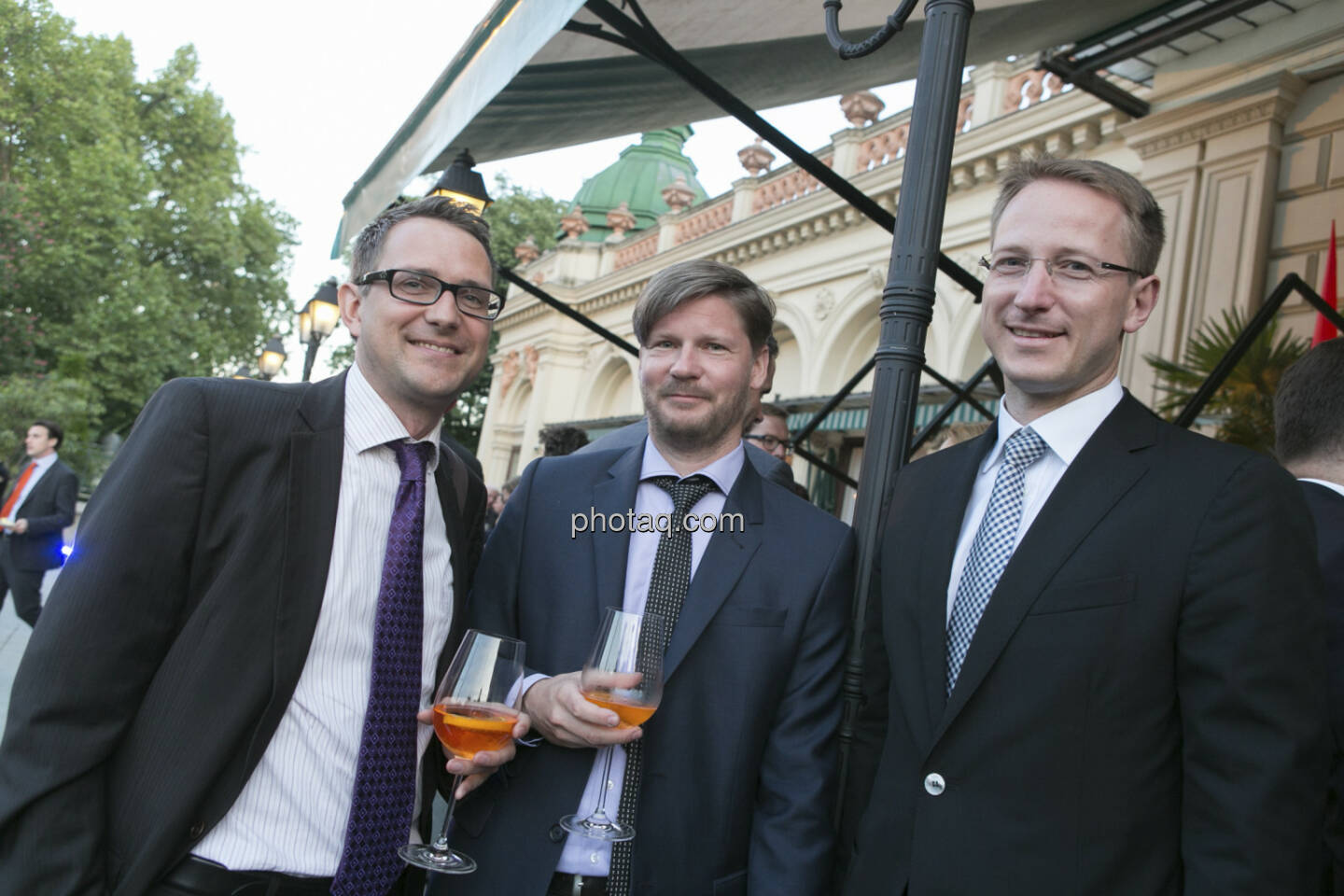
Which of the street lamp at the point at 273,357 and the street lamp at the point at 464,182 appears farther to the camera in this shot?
the street lamp at the point at 273,357

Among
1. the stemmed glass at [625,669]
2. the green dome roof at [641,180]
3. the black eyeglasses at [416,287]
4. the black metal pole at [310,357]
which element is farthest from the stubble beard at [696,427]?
the green dome roof at [641,180]

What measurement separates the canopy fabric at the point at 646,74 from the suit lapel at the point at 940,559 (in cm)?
176

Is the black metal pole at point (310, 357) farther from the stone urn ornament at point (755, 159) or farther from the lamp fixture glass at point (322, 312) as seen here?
the stone urn ornament at point (755, 159)

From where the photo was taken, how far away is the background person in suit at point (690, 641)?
1984mm

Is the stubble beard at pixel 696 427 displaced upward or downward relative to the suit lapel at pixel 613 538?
upward

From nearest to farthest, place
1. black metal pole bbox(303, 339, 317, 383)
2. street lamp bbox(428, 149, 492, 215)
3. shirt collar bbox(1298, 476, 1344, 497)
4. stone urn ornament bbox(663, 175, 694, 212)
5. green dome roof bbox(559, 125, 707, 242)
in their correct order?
shirt collar bbox(1298, 476, 1344, 497)
street lamp bbox(428, 149, 492, 215)
black metal pole bbox(303, 339, 317, 383)
stone urn ornament bbox(663, 175, 694, 212)
green dome roof bbox(559, 125, 707, 242)

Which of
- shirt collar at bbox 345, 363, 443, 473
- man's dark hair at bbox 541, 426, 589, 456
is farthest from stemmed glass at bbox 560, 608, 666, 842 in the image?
man's dark hair at bbox 541, 426, 589, 456

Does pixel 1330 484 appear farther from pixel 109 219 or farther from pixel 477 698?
pixel 109 219

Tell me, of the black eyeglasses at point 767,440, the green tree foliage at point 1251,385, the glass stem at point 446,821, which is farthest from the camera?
the green tree foliage at point 1251,385

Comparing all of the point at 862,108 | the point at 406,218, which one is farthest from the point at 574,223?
Answer: the point at 406,218

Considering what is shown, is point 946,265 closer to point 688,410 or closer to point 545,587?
point 688,410

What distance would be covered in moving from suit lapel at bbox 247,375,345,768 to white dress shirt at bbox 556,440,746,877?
617mm

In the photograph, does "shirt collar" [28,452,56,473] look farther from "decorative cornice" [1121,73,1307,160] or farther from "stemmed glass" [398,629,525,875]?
"decorative cornice" [1121,73,1307,160]

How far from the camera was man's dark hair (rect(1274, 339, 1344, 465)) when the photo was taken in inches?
97.9
